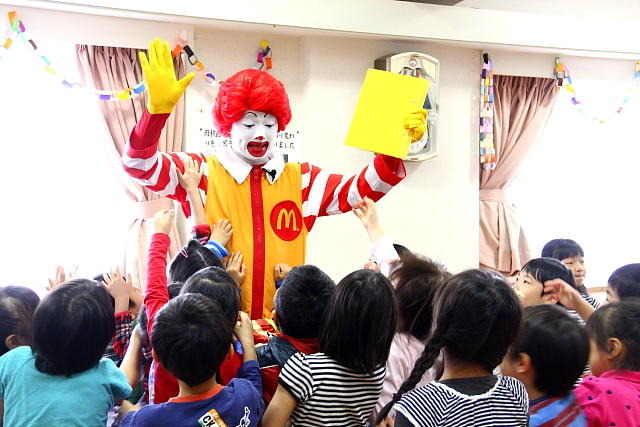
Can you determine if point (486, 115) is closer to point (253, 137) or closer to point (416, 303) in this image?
point (253, 137)

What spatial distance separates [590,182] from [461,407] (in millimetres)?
4307

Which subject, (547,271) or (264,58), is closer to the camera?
(547,271)

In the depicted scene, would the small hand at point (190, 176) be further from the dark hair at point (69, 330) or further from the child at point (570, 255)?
the child at point (570, 255)

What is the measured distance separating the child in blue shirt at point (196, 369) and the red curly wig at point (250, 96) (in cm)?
107

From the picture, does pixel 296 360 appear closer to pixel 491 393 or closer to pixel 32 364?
pixel 491 393

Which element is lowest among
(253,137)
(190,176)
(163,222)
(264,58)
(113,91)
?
(163,222)

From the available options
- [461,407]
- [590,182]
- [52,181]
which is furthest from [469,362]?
[590,182]

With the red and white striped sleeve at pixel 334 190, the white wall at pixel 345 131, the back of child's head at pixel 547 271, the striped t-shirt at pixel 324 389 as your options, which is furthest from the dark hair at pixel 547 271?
the white wall at pixel 345 131

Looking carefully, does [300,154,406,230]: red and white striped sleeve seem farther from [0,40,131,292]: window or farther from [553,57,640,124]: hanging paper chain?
[553,57,640,124]: hanging paper chain

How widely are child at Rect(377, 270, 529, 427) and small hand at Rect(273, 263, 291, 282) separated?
0.88 metres

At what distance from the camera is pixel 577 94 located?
16.3 feet

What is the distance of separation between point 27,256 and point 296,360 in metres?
2.66

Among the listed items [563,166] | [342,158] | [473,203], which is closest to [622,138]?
[563,166]

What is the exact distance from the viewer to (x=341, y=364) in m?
1.49
